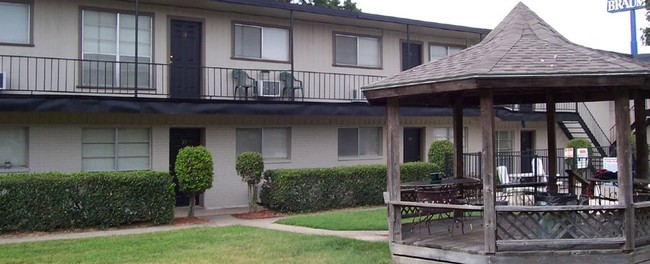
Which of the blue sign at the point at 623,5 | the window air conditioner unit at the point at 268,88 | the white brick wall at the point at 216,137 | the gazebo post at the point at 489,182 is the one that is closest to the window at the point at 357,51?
the white brick wall at the point at 216,137

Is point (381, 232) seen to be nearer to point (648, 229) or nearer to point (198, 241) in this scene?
point (198, 241)

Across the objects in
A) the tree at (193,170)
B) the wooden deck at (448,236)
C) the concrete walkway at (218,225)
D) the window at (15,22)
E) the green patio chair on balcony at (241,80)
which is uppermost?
the window at (15,22)

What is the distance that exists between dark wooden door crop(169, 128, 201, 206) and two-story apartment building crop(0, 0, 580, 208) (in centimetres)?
3

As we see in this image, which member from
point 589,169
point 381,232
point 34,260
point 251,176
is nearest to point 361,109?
point 251,176

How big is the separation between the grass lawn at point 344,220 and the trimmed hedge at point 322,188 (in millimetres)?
650

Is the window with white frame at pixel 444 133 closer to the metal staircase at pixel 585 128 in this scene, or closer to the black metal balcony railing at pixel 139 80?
the black metal balcony railing at pixel 139 80

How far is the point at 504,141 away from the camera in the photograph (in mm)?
24047

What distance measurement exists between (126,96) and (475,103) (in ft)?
27.2

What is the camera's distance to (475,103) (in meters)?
13.3

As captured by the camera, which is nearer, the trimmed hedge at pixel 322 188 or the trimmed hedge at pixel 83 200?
the trimmed hedge at pixel 83 200

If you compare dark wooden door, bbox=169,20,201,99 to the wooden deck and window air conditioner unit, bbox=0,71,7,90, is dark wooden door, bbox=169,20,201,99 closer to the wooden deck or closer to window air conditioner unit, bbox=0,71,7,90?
window air conditioner unit, bbox=0,71,7,90

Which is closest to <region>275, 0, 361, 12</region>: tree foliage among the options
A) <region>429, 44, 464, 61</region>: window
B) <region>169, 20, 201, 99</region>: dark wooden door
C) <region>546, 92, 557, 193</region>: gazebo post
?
<region>429, 44, 464, 61</region>: window

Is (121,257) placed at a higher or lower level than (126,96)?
lower

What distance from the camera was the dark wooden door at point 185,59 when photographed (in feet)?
54.3
